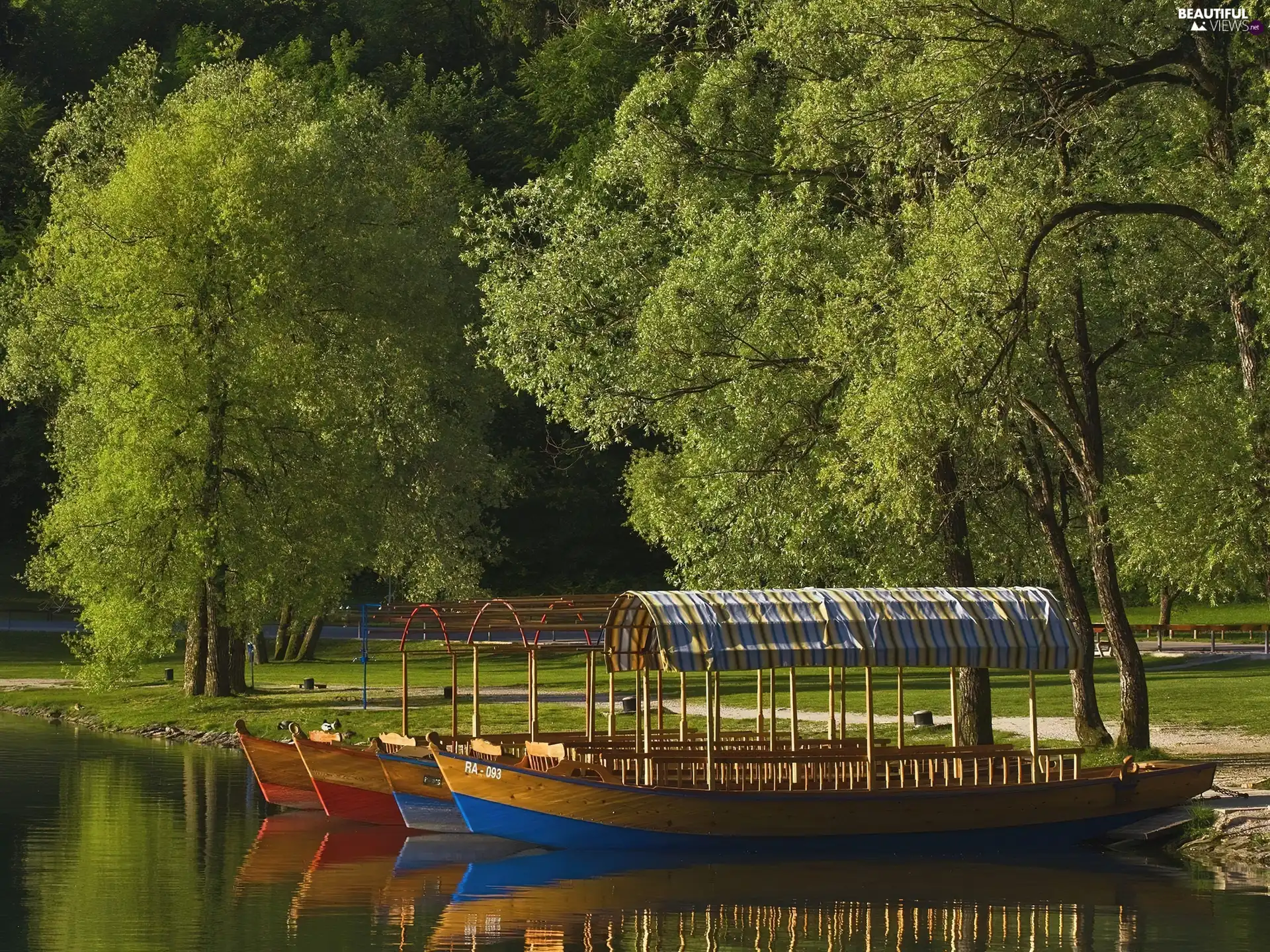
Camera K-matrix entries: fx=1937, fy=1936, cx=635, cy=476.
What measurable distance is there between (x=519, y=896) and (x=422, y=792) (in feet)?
22.6

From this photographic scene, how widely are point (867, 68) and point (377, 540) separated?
30676mm

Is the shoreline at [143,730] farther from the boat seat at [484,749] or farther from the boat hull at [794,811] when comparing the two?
the boat hull at [794,811]

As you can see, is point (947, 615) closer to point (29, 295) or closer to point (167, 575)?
point (167, 575)

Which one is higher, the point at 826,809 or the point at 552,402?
the point at 552,402

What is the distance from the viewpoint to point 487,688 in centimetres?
5512

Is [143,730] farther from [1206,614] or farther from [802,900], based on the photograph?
[1206,614]

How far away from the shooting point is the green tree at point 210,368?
4853cm

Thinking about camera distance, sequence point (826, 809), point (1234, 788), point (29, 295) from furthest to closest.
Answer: point (29, 295), point (1234, 788), point (826, 809)

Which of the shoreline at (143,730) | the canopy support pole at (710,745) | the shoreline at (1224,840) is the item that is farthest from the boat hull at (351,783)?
the shoreline at (1224,840)

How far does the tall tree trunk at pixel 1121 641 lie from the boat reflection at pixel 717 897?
5.86 meters

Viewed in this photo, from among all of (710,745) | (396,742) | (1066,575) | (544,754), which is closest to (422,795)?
(544,754)

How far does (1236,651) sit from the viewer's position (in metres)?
65.2

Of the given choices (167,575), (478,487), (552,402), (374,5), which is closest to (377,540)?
(478,487)

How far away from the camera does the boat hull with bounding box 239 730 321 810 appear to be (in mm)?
34625
